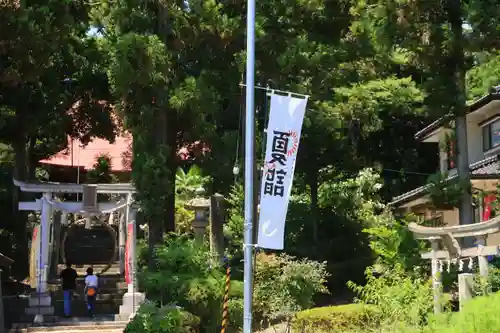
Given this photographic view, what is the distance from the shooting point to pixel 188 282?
18594 mm

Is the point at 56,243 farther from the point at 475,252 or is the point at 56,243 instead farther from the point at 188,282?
the point at 475,252

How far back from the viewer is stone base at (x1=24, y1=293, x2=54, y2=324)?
859 inches

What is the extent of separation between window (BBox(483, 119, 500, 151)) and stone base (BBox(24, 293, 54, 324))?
1544 centimetres

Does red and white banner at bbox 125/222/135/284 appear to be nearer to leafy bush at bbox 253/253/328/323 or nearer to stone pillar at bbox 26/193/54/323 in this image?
stone pillar at bbox 26/193/54/323

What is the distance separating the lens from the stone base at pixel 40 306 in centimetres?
2181

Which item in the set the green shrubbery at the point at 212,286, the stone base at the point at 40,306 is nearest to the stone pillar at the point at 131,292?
the green shrubbery at the point at 212,286

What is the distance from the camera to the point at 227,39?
2212 centimetres

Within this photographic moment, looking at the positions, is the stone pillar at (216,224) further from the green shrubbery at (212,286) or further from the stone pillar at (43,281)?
the stone pillar at (43,281)

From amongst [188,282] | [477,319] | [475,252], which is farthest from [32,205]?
[477,319]

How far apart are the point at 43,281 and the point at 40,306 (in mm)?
728

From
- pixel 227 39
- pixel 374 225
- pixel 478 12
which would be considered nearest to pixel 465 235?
pixel 478 12

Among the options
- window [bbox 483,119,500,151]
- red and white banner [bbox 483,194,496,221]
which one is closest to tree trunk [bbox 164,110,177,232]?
red and white banner [bbox 483,194,496,221]

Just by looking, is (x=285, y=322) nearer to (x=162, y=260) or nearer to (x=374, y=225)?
(x=162, y=260)

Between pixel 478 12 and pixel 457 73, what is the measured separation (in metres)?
2.20
